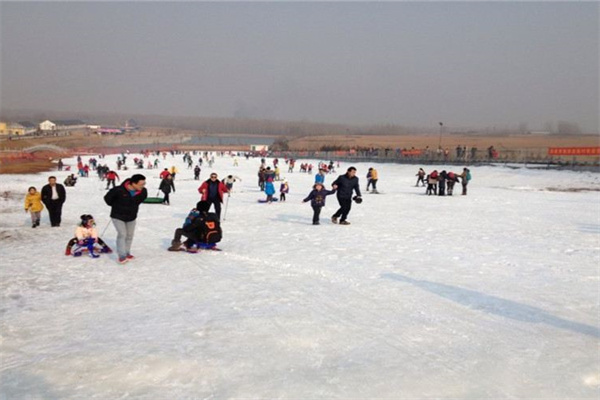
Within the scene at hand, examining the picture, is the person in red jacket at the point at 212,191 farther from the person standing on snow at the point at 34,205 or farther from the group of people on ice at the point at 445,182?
the group of people on ice at the point at 445,182

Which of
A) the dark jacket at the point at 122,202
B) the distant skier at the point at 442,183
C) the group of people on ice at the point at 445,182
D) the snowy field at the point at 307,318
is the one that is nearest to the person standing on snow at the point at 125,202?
the dark jacket at the point at 122,202

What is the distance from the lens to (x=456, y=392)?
398 centimetres

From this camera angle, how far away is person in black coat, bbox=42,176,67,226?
42.0 feet

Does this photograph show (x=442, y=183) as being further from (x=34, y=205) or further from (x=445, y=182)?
(x=34, y=205)

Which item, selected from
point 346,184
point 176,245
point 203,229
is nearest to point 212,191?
point 203,229

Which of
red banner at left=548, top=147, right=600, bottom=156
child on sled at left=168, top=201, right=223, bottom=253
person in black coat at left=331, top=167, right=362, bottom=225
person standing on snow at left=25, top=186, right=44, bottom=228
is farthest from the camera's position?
red banner at left=548, top=147, right=600, bottom=156

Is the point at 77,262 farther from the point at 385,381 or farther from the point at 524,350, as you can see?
the point at 524,350

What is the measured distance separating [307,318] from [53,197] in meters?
9.51

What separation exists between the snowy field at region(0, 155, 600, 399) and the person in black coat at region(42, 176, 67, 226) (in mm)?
1264

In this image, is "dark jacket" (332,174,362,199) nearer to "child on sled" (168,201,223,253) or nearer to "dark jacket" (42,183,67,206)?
"child on sled" (168,201,223,253)

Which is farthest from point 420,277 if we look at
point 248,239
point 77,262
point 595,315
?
point 77,262

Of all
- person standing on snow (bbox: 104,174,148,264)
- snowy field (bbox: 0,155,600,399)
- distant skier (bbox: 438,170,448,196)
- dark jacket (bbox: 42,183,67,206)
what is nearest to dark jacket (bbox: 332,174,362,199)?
snowy field (bbox: 0,155,600,399)

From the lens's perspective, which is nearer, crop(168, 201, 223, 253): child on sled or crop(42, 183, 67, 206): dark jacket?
crop(168, 201, 223, 253): child on sled

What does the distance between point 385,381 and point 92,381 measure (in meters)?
2.28
